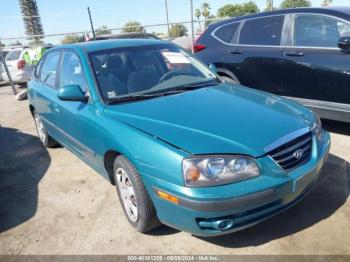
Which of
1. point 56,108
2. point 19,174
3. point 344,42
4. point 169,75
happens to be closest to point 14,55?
point 19,174

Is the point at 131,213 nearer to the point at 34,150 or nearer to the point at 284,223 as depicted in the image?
the point at 284,223

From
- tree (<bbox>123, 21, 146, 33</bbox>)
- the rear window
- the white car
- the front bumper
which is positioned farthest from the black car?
the rear window

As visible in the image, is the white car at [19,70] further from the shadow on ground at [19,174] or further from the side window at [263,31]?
the side window at [263,31]

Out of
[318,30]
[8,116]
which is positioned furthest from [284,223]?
[8,116]

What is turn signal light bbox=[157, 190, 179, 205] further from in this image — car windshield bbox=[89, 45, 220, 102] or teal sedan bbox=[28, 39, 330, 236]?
car windshield bbox=[89, 45, 220, 102]

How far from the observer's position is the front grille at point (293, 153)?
258 centimetres

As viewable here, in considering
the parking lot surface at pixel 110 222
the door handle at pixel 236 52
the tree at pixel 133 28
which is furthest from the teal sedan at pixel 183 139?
the tree at pixel 133 28

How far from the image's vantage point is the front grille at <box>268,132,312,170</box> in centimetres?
258

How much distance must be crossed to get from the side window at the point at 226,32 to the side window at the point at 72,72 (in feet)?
9.41

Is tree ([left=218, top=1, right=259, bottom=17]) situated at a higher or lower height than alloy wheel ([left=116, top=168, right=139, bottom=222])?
lower

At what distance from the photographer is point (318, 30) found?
4848 mm

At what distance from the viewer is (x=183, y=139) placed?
257 centimetres

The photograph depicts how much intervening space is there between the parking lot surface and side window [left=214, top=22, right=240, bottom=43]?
2.31 meters

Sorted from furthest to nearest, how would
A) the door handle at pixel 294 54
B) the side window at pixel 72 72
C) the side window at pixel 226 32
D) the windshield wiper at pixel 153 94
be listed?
the side window at pixel 226 32 < the door handle at pixel 294 54 < the side window at pixel 72 72 < the windshield wiper at pixel 153 94
